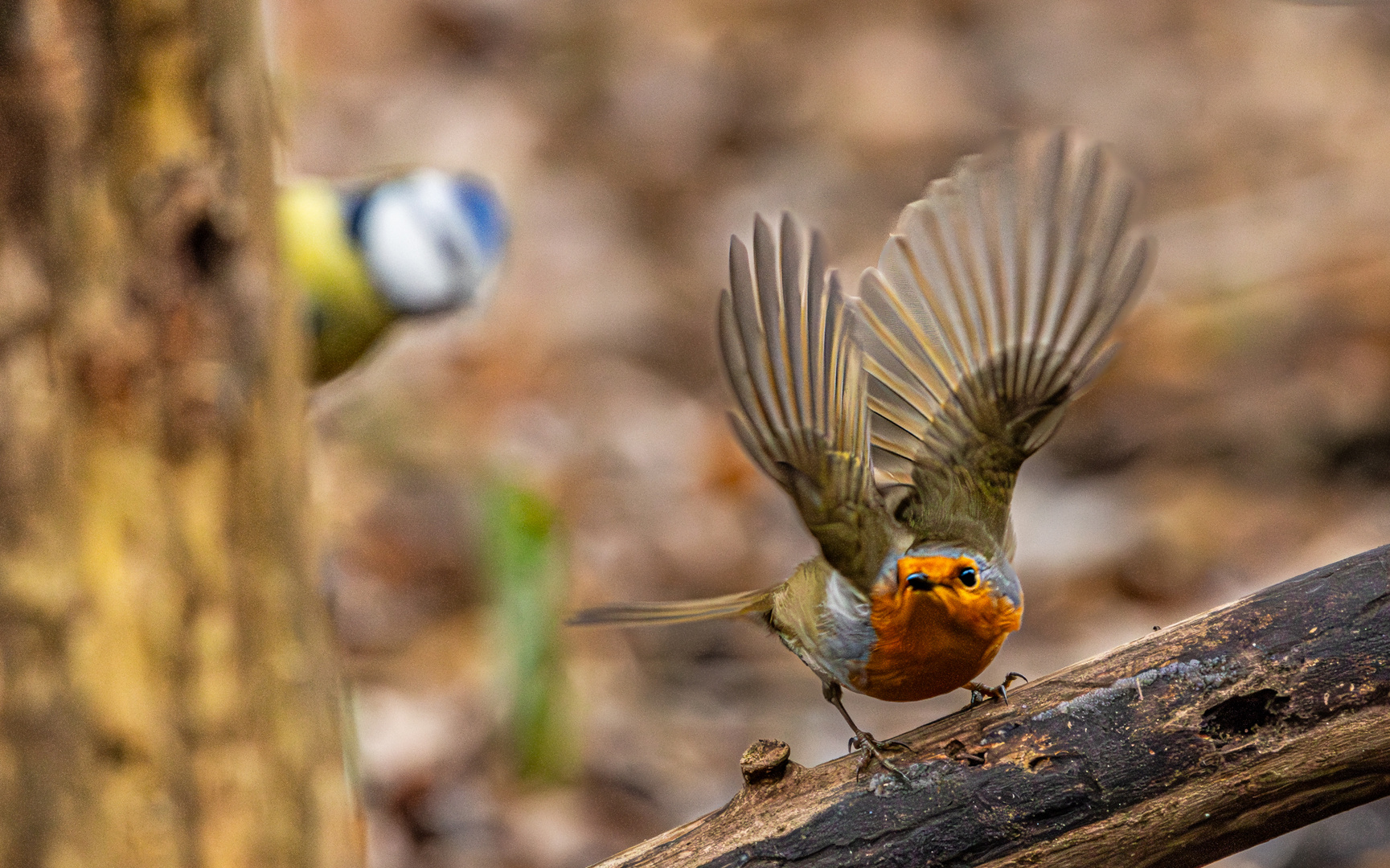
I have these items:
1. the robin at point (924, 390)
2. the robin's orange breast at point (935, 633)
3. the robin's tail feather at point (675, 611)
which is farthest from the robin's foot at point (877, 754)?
the robin's tail feather at point (675, 611)

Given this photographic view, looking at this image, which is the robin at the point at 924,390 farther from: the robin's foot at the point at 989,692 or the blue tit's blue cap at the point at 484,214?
the blue tit's blue cap at the point at 484,214

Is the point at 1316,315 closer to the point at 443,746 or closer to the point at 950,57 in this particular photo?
the point at 950,57

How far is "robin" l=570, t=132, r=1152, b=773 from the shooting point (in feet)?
5.18

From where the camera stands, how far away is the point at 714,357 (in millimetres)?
5340

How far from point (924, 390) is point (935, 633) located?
1.32ft

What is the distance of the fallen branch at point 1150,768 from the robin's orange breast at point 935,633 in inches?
4.0

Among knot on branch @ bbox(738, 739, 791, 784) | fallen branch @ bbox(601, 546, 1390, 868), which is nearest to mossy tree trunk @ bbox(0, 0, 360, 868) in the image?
fallen branch @ bbox(601, 546, 1390, 868)

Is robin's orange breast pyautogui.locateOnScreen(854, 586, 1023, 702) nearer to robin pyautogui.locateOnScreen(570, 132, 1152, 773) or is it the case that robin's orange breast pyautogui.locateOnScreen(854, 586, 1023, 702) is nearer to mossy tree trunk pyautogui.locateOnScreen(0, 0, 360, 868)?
robin pyautogui.locateOnScreen(570, 132, 1152, 773)

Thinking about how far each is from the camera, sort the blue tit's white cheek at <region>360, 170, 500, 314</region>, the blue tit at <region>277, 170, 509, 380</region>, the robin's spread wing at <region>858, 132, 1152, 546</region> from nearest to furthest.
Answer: the robin's spread wing at <region>858, 132, 1152, 546</region>, the blue tit at <region>277, 170, 509, 380</region>, the blue tit's white cheek at <region>360, 170, 500, 314</region>

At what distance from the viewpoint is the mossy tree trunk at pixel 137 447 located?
178cm

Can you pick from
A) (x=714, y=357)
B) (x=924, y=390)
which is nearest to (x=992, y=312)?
(x=924, y=390)

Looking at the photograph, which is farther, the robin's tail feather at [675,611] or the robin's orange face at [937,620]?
the robin's tail feather at [675,611]

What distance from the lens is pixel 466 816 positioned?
3322 mm

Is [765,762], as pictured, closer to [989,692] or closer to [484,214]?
[989,692]
